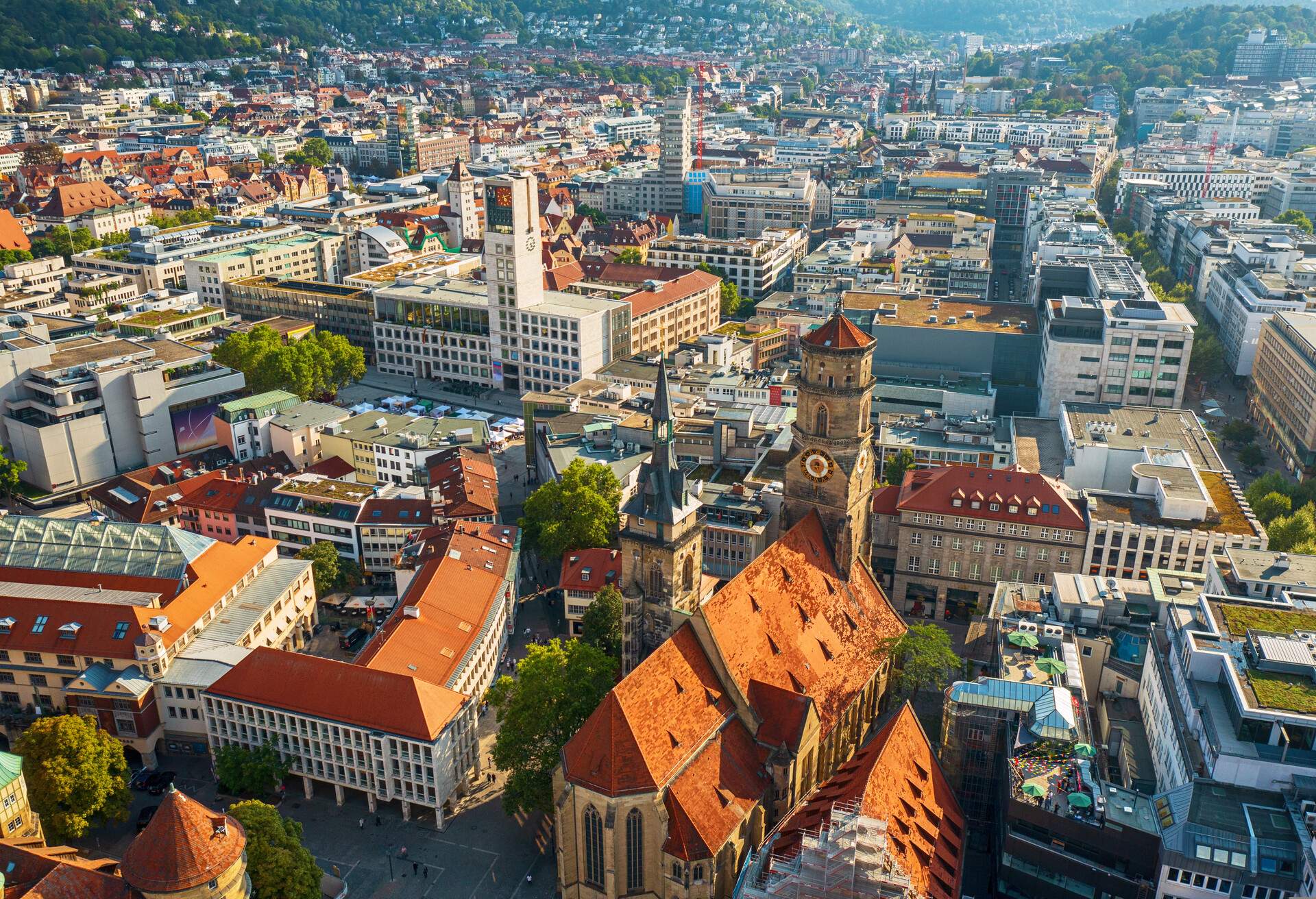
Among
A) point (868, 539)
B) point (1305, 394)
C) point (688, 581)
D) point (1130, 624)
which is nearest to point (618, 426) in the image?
point (868, 539)

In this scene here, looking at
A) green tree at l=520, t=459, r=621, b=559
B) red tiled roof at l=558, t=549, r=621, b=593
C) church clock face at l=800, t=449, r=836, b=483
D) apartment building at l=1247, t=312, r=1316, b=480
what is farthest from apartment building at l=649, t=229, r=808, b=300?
church clock face at l=800, t=449, r=836, b=483

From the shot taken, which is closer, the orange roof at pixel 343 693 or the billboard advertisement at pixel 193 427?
the orange roof at pixel 343 693

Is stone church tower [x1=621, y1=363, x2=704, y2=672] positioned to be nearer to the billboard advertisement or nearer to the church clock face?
the church clock face

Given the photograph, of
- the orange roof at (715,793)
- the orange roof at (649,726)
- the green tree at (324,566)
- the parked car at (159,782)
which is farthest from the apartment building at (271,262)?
the orange roof at (715,793)

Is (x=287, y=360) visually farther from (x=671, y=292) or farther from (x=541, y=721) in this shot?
(x=541, y=721)

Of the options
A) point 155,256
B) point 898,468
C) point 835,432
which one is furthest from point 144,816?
point 155,256

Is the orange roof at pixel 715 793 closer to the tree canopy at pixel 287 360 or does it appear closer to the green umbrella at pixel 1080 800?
the green umbrella at pixel 1080 800
